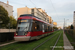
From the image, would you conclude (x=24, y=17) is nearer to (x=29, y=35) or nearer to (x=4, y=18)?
(x=29, y=35)

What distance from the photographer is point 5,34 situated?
1354 centimetres

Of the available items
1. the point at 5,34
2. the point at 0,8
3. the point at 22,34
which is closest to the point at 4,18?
the point at 0,8

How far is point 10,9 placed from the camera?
2665 inches

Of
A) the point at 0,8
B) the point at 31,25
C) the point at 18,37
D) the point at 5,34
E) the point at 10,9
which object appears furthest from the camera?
the point at 10,9

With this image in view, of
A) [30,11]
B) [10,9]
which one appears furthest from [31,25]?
[30,11]

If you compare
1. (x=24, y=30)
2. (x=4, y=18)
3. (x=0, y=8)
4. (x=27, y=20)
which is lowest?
(x=24, y=30)

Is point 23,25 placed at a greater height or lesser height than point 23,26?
greater

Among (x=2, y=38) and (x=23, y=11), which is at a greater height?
(x=23, y=11)

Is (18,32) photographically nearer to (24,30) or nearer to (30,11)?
(24,30)

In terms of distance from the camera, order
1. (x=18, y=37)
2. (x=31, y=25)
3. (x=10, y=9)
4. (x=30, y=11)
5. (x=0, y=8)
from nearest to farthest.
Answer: (x=18, y=37)
(x=31, y=25)
(x=0, y=8)
(x=10, y=9)
(x=30, y=11)

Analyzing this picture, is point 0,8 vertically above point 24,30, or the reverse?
point 0,8

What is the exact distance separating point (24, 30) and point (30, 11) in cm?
6623

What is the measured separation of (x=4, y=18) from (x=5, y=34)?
2680 centimetres

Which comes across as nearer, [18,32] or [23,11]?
[18,32]
